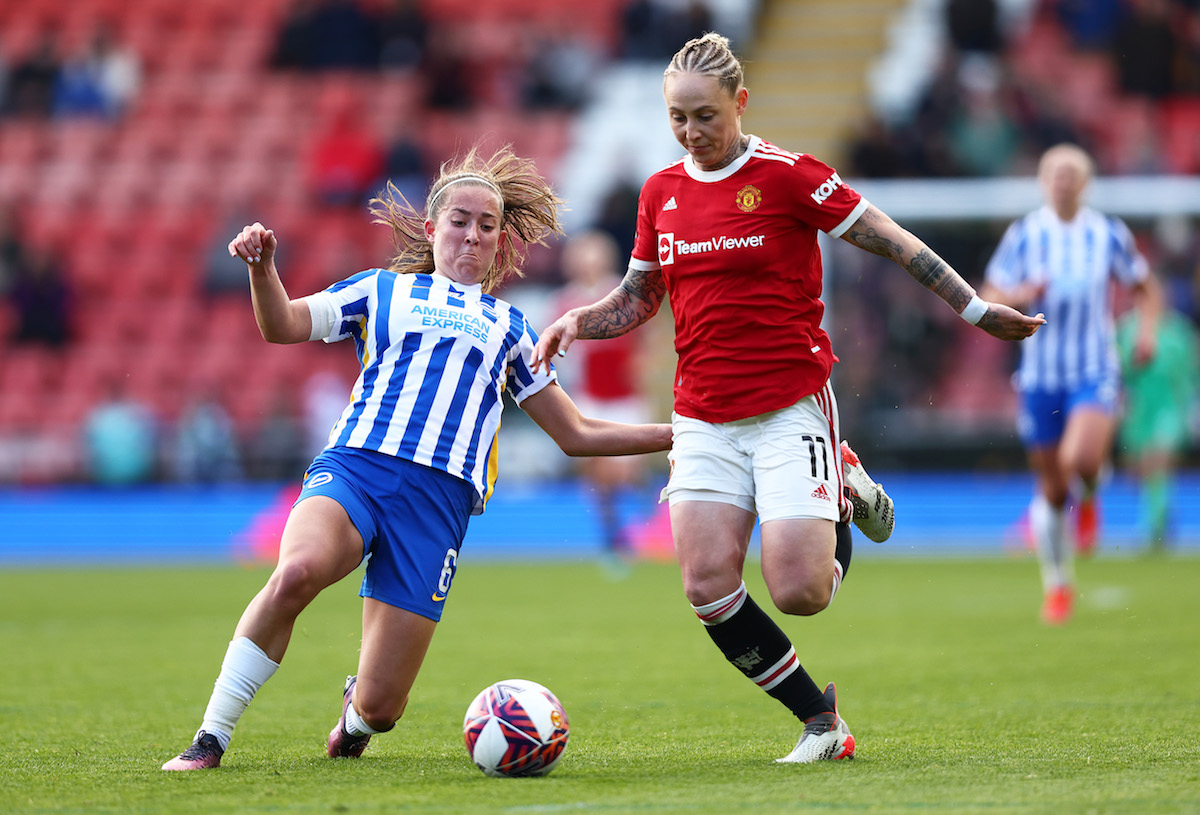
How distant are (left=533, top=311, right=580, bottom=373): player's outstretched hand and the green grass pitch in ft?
3.93

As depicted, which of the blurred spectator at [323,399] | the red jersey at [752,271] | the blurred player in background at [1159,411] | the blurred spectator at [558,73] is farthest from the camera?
the blurred spectator at [558,73]

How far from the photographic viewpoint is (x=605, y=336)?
15.8ft

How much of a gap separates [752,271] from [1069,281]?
4365 millimetres

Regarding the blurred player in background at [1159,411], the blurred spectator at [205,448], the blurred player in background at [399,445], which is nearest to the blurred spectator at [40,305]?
the blurred spectator at [205,448]

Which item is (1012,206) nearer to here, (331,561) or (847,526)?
(847,526)

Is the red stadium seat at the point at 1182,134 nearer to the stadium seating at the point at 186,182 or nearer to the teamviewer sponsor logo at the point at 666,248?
the stadium seating at the point at 186,182

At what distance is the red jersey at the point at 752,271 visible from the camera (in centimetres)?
450

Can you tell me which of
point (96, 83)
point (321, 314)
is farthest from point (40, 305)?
point (321, 314)

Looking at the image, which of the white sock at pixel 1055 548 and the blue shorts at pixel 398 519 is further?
the white sock at pixel 1055 548

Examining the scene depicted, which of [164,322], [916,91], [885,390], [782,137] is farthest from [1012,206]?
[164,322]

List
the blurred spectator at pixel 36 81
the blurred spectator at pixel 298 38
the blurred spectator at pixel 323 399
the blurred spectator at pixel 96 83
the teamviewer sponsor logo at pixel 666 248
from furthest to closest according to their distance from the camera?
the blurred spectator at pixel 96 83 < the blurred spectator at pixel 36 81 < the blurred spectator at pixel 298 38 < the blurred spectator at pixel 323 399 < the teamviewer sponsor logo at pixel 666 248

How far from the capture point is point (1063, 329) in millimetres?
8312

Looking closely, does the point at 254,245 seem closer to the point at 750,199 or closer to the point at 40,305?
the point at 750,199

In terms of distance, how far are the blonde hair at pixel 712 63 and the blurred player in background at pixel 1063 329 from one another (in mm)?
4058
